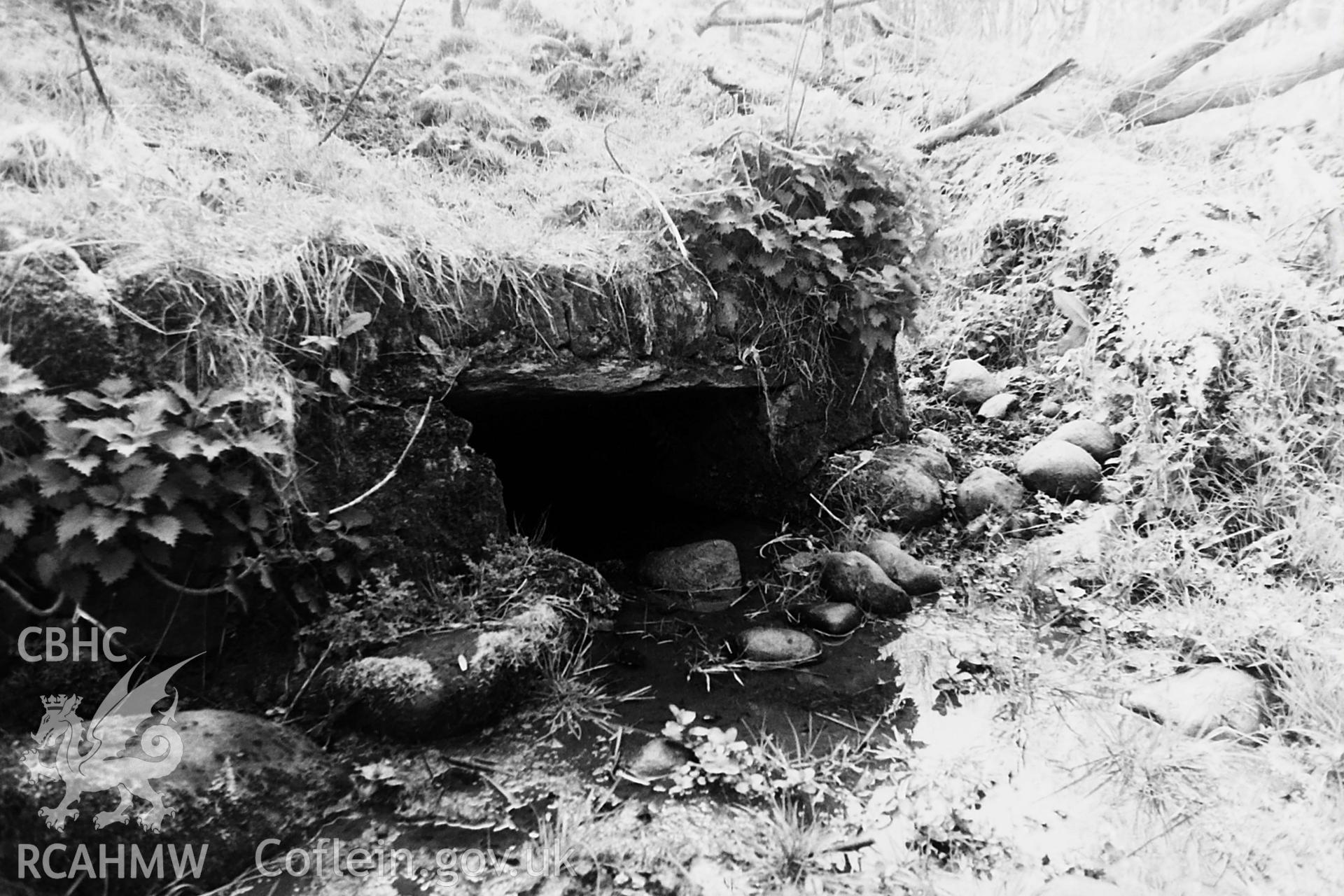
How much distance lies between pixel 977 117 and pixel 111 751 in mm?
7590

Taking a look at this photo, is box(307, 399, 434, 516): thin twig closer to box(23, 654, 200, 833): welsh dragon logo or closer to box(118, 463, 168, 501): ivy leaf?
box(118, 463, 168, 501): ivy leaf

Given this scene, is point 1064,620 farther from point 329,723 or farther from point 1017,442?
point 329,723

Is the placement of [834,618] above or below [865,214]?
below

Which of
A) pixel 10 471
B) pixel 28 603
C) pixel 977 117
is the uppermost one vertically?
pixel 977 117

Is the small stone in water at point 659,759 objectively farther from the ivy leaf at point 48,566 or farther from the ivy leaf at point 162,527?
the ivy leaf at point 48,566

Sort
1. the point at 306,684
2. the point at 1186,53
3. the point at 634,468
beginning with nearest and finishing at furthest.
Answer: the point at 306,684 → the point at 634,468 → the point at 1186,53

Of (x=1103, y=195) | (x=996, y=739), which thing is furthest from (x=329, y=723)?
(x=1103, y=195)

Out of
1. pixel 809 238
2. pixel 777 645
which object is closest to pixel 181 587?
pixel 777 645

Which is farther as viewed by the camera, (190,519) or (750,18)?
(750,18)

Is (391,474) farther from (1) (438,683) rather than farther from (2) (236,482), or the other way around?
(1) (438,683)

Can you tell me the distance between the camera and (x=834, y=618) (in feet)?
13.0

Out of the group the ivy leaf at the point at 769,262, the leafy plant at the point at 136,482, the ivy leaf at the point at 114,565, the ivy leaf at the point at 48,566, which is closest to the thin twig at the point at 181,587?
the leafy plant at the point at 136,482

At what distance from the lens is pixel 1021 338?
596 cm

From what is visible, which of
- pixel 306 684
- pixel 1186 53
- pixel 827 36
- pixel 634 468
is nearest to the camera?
pixel 306 684
